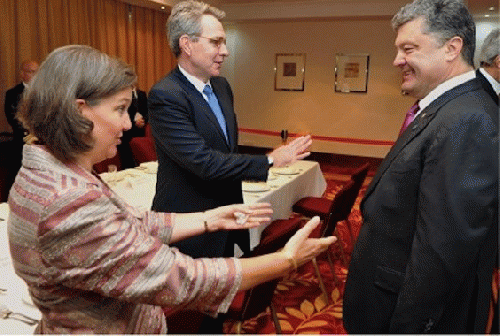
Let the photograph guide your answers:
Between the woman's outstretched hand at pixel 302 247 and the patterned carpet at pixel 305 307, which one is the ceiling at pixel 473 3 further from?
the woman's outstretched hand at pixel 302 247

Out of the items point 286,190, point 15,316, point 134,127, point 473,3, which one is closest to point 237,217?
point 15,316

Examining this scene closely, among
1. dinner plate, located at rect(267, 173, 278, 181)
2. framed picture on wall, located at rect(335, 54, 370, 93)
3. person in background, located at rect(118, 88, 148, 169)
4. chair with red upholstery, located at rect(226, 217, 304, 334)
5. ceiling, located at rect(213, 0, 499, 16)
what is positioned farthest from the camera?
framed picture on wall, located at rect(335, 54, 370, 93)

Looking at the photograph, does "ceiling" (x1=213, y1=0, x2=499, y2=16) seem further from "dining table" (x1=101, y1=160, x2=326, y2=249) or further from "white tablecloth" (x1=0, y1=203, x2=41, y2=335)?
"white tablecloth" (x1=0, y1=203, x2=41, y2=335)

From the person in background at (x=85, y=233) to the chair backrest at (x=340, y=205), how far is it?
207 cm

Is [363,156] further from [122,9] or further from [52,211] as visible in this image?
[52,211]

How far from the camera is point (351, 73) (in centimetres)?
812

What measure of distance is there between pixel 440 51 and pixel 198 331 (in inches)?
58.6

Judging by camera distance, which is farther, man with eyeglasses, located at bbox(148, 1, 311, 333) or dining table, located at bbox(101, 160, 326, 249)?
dining table, located at bbox(101, 160, 326, 249)

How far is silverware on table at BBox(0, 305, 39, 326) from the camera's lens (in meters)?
1.33

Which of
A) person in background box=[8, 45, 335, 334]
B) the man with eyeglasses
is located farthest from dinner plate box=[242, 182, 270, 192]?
person in background box=[8, 45, 335, 334]

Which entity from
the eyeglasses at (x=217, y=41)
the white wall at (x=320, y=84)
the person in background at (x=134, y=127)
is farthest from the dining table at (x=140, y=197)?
the white wall at (x=320, y=84)

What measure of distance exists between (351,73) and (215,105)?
6401 mm

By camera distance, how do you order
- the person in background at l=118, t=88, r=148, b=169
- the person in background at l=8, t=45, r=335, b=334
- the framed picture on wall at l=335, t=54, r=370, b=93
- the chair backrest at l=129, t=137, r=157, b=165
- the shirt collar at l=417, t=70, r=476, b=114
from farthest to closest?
the framed picture on wall at l=335, t=54, r=370, b=93 → the person in background at l=118, t=88, r=148, b=169 → the chair backrest at l=129, t=137, r=157, b=165 → the shirt collar at l=417, t=70, r=476, b=114 → the person in background at l=8, t=45, r=335, b=334

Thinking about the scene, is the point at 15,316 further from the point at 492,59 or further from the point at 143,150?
the point at 143,150
